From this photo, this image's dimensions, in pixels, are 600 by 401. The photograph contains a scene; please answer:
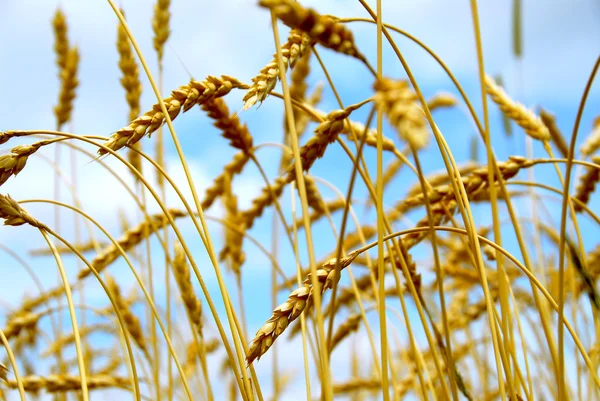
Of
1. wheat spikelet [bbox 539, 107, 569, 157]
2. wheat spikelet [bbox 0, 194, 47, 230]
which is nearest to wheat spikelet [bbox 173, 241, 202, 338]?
wheat spikelet [bbox 0, 194, 47, 230]

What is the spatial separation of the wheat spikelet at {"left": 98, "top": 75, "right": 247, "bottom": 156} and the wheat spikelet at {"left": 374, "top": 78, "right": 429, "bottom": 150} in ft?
1.18

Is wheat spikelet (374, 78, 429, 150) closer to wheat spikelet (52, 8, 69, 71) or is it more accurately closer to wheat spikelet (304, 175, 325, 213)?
wheat spikelet (304, 175, 325, 213)

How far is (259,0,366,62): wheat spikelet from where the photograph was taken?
443mm

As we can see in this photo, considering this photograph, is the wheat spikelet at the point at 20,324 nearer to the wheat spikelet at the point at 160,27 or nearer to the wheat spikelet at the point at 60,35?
the wheat spikelet at the point at 160,27

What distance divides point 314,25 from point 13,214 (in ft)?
1.59

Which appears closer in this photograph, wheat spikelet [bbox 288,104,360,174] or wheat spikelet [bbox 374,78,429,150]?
wheat spikelet [bbox 374,78,429,150]

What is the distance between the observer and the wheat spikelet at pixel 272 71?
64cm

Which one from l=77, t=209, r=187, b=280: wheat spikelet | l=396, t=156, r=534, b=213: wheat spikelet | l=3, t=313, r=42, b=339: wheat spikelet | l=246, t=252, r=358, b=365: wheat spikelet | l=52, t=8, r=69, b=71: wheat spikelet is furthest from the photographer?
l=52, t=8, r=69, b=71: wheat spikelet

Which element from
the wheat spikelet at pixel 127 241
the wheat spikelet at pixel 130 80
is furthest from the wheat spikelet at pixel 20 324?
the wheat spikelet at pixel 130 80

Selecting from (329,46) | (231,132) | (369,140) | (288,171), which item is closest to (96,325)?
(231,132)

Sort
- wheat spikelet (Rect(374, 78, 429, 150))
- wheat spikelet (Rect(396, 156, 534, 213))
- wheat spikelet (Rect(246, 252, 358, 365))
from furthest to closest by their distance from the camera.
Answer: wheat spikelet (Rect(396, 156, 534, 213))
wheat spikelet (Rect(246, 252, 358, 365))
wheat spikelet (Rect(374, 78, 429, 150))

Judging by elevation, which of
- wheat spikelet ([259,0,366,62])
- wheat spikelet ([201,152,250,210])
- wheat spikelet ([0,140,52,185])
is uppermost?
wheat spikelet ([201,152,250,210])

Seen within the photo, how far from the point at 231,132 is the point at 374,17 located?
44 cm

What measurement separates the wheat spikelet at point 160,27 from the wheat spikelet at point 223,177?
32 cm
